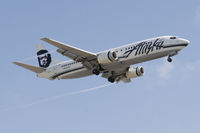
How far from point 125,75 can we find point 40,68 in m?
11.8

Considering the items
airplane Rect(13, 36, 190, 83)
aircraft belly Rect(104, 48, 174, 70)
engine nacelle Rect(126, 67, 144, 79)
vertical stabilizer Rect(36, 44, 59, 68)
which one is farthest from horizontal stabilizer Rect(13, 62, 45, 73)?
engine nacelle Rect(126, 67, 144, 79)

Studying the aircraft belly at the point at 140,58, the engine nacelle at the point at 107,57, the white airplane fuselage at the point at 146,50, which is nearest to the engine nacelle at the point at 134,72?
the white airplane fuselage at the point at 146,50

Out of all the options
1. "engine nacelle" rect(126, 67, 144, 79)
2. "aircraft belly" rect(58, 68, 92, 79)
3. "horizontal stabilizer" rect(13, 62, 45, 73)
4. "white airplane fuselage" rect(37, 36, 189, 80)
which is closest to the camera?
"white airplane fuselage" rect(37, 36, 189, 80)

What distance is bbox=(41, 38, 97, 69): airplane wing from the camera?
59719mm

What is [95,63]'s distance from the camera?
6228 centimetres

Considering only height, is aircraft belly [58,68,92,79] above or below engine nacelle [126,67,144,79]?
above

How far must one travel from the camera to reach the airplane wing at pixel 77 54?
59.7 m

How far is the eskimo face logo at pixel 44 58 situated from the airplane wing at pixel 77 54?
9073 millimetres

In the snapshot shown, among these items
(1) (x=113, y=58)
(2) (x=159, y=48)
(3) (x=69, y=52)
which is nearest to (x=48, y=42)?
(3) (x=69, y=52)

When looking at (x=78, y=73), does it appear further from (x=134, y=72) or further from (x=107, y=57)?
(x=134, y=72)

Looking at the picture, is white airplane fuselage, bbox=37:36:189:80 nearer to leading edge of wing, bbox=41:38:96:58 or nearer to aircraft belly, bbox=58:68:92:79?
leading edge of wing, bbox=41:38:96:58

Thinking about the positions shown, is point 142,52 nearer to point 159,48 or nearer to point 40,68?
point 159,48

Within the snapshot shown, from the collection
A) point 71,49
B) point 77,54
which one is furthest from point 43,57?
point 71,49

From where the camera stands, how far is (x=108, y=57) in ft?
197
